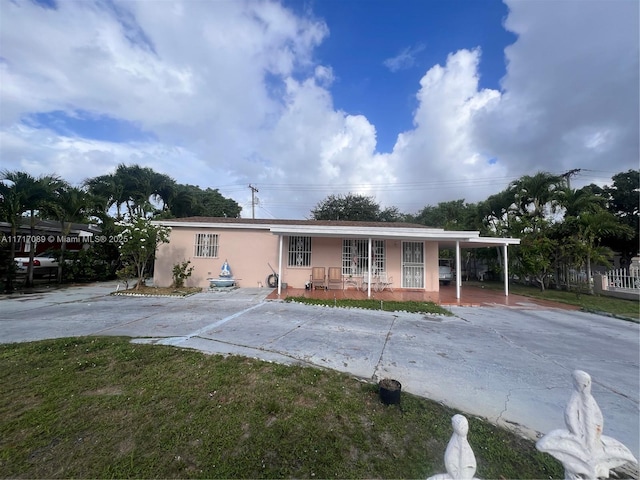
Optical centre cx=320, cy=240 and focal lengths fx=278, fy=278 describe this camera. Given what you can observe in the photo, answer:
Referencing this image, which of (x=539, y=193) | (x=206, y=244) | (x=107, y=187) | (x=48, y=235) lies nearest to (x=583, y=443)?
(x=206, y=244)

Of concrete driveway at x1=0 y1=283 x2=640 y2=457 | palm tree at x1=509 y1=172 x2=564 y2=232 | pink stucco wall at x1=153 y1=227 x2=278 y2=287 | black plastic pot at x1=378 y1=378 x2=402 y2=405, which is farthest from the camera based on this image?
palm tree at x1=509 y1=172 x2=564 y2=232

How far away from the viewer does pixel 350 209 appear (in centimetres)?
3011

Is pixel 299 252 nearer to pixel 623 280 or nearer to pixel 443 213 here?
pixel 623 280

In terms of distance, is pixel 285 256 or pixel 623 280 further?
pixel 285 256

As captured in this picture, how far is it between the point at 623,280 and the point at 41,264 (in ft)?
96.5

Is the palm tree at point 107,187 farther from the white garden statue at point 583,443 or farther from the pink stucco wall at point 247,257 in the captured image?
the white garden statue at point 583,443

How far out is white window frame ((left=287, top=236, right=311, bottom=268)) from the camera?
12547 millimetres

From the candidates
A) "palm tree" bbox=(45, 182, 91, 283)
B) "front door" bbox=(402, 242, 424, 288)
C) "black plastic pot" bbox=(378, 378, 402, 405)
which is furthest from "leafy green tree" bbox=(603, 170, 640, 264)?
"palm tree" bbox=(45, 182, 91, 283)

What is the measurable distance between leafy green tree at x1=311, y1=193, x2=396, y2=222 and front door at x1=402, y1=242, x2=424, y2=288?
17.4 meters

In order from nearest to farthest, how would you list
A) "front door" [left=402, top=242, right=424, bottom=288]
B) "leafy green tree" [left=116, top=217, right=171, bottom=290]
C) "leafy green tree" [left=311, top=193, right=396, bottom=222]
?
"leafy green tree" [left=116, top=217, right=171, bottom=290] → "front door" [left=402, top=242, right=424, bottom=288] → "leafy green tree" [left=311, top=193, right=396, bottom=222]

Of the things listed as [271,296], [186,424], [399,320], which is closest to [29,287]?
[271,296]

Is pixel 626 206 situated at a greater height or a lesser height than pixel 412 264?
greater

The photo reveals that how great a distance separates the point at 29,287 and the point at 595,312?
21014mm

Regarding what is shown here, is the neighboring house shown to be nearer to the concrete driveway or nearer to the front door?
the concrete driveway
